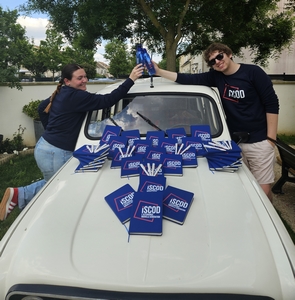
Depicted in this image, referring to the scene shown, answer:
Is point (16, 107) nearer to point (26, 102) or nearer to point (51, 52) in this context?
point (26, 102)

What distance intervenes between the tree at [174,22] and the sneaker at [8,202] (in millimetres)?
3865

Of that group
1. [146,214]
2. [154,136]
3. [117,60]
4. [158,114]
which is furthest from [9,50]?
[117,60]

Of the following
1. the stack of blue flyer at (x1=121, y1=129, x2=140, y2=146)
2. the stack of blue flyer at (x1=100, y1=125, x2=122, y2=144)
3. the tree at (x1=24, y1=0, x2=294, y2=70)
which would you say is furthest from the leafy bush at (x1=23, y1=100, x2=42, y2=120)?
the stack of blue flyer at (x1=121, y1=129, x2=140, y2=146)

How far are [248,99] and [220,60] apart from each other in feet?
1.56

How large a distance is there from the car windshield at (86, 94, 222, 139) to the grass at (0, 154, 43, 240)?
2.15 meters

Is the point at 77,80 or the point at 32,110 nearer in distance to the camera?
the point at 77,80

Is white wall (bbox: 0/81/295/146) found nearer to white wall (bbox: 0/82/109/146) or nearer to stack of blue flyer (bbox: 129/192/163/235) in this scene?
white wall (bbox: 0/82/109/146)

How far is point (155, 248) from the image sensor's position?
165 cm

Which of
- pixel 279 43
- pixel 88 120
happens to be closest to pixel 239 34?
pixel 279 43

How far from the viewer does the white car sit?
4.76ft

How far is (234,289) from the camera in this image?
1.44m

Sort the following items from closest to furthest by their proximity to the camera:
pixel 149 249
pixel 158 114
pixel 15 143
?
1. pixel 149 249
2. pixel 158 114
3. pixel 15 143

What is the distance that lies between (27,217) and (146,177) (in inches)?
33.4

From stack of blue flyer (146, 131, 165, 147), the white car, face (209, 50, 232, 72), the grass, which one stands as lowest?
the grass
